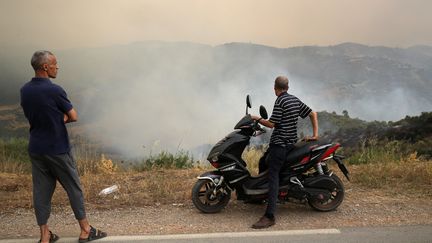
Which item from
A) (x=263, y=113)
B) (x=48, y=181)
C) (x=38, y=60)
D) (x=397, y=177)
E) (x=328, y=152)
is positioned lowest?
(x=397, y=177)

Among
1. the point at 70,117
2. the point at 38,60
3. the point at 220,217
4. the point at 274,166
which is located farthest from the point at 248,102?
the point at 38,60

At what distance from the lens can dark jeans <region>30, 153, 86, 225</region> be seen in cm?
456

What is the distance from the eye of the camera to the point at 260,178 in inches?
224

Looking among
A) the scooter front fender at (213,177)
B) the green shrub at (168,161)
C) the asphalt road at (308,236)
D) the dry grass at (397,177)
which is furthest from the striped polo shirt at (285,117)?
the green shrub at (168,161)

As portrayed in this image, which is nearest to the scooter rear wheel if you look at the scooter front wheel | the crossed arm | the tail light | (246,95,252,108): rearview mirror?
the tail light

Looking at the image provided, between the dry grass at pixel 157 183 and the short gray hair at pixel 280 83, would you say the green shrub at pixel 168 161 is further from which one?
the short gray hair at pixel 280 83

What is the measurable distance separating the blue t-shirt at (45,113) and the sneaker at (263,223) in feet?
7.40

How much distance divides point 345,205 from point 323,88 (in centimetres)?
18620

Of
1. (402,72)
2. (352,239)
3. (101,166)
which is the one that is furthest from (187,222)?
(402,72)

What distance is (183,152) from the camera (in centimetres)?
958

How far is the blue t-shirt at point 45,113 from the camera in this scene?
4371 millimetres

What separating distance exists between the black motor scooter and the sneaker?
0.43 metres

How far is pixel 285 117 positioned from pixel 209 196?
1405 mm

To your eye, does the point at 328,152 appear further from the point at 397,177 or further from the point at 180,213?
the point at 397,177
